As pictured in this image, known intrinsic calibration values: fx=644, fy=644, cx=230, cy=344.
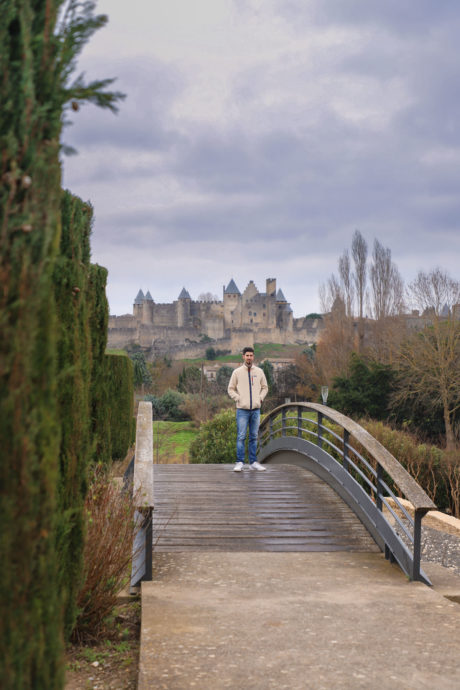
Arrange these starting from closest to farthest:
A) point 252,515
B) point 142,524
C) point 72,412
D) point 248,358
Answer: point 72,412 < point 142,524 < point 252,515 < point 248,358

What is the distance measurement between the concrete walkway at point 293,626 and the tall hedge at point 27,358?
4.69ft

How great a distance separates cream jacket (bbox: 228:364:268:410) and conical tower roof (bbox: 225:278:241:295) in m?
88.6

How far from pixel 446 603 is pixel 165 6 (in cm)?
432

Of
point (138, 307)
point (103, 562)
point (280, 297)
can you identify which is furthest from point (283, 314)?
point (103, 562)

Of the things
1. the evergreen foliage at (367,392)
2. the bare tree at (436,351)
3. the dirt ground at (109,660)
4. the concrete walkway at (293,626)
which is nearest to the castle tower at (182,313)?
the bare tree at (436,351)

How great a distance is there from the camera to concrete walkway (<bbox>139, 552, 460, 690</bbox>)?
337 centimetres

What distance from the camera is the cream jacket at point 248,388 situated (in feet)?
32.5

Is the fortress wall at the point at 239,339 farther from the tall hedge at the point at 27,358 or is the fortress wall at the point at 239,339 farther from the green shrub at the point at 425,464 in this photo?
the tall hedge at the point at 27,358

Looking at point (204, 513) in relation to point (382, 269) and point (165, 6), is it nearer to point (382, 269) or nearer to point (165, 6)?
point (165, 6)

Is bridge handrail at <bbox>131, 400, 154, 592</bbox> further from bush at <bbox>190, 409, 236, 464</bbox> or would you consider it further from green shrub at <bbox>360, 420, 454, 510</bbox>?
bush at <bbox>190, 409, 236, 464</bbox>

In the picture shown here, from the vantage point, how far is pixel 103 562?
444cm

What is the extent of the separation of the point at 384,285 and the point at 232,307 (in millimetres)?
62015

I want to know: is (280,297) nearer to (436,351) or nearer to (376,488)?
(436,351)

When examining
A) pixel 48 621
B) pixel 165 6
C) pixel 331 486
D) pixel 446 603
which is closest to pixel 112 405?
pixel 331 486
